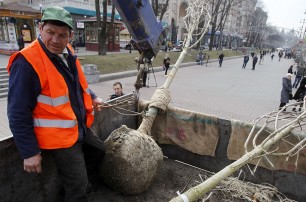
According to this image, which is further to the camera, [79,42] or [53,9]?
[79,42]

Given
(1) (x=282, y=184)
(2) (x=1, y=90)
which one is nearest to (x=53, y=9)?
(1) (x=282, y=184)

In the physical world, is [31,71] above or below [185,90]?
above

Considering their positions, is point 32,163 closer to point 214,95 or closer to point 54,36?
point 54,36

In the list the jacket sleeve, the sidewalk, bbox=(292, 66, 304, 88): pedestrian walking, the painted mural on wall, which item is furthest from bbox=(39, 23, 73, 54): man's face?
the painted mural on wall

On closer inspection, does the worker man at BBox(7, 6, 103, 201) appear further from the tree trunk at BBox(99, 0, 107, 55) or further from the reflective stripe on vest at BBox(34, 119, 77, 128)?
the tree trunk at BBox(99, 0, 107, 55)

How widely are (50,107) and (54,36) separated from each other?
64 centimetres

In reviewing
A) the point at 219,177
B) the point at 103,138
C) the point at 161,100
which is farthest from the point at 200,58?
the point at 219,177

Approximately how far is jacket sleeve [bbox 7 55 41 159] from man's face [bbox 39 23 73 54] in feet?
0.87

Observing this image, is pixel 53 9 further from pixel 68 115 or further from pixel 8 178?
pixel 8 178

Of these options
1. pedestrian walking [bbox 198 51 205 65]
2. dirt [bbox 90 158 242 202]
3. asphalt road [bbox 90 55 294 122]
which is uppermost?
pedestrian walking [bbox 198 51 205 65]

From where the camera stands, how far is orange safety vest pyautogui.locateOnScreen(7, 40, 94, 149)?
2.15 m

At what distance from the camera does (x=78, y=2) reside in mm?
29281

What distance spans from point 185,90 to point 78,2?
22579 mm

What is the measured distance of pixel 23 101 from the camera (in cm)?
209
